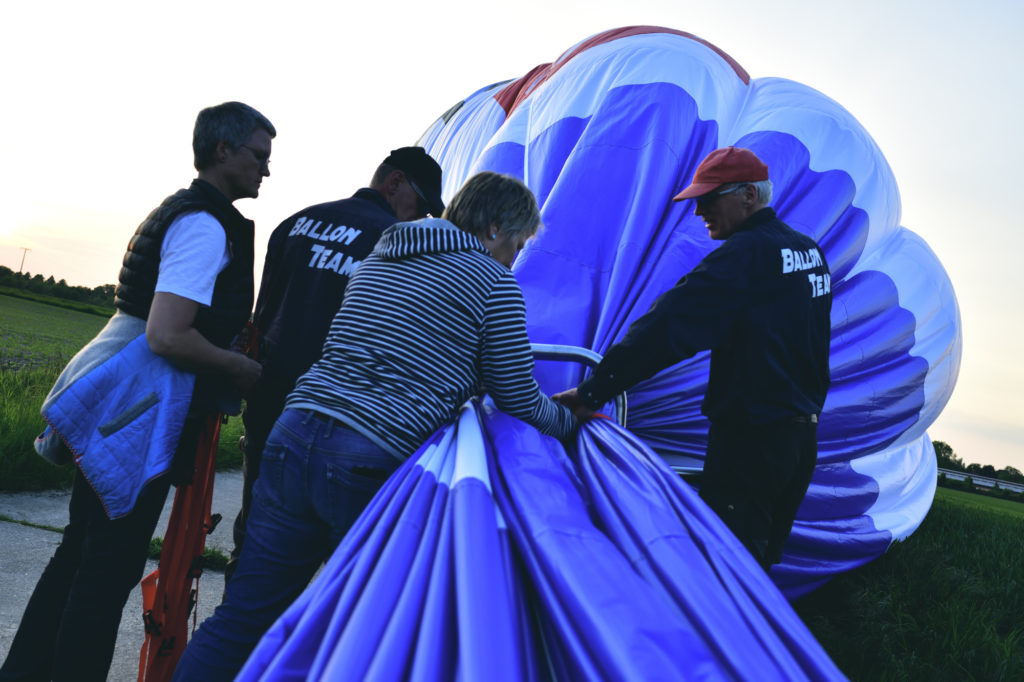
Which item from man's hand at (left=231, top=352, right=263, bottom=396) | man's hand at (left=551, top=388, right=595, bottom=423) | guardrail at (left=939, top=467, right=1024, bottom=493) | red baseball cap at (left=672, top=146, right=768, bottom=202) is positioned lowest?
guardrail at (left=939, top=467, right=1024, bottom=493)

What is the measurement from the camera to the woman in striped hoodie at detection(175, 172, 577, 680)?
1815mm

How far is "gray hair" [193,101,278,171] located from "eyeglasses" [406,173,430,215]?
0.67m

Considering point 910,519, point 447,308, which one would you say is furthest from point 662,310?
point 910,519

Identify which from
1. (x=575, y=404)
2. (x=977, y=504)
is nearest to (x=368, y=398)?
(x=575, y=404)

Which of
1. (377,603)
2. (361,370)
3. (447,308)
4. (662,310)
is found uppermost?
(662,310)

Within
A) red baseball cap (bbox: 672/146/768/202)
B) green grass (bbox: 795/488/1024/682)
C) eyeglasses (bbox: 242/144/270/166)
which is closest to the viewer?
eyeglasses (bbox: 242/144/270/166)

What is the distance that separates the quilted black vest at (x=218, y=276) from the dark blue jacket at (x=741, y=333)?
117cm

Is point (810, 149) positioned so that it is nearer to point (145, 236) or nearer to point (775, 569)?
point (775, 569)

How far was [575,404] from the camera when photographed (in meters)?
2.45

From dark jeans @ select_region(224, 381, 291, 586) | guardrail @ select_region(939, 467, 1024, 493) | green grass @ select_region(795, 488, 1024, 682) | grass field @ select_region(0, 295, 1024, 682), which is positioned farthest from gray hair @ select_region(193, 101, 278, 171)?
guardrail @ select_region(939, 467, 1024, 493)

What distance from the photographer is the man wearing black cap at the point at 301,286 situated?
102 inches

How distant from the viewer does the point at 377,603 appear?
4.85 feet

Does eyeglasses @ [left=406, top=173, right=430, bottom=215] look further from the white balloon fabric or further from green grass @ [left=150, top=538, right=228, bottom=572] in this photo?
green grass @ [left=150, top=538, right=228, bottom=572]

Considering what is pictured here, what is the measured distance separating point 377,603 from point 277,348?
136 centimetres
